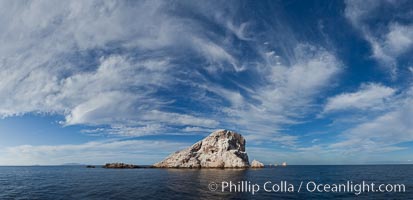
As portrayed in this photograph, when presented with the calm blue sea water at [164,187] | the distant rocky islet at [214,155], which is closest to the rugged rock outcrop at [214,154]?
the distant rocky islet at [214,155]

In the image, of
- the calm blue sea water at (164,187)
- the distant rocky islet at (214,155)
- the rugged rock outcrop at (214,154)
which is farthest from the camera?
the distant rocky islet at (214,155)

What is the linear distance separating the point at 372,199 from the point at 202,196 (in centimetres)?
2603

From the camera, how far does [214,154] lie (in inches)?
6427

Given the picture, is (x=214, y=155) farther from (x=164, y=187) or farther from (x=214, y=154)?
(x=164, y=187)

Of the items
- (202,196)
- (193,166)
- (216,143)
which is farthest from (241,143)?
(202,196)

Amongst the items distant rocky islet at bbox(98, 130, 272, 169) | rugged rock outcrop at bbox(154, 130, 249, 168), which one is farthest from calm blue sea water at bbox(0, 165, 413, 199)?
distant rocky islet at bbox(98, 130, 272, 169)

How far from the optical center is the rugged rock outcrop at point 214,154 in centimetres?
15650

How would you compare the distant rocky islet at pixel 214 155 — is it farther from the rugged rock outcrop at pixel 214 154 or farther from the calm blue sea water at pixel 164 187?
the calm blue sea water at pixel 164 187

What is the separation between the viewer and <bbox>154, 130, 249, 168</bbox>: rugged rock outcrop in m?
156

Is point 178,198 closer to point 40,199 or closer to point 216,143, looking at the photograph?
point 40,199

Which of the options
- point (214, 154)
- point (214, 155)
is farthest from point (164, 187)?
point (214, 154)


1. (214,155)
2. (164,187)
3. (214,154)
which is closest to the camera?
(164,187)

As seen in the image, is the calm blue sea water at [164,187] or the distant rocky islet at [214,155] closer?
the calm blue sea water at [164,187]

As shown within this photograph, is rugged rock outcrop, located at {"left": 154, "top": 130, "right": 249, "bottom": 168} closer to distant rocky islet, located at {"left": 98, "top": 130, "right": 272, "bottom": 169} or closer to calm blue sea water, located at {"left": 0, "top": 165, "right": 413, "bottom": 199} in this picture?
distant rocky islet, located at {"left": 98, "top": 130, "right": 272, "bottom": 169}
